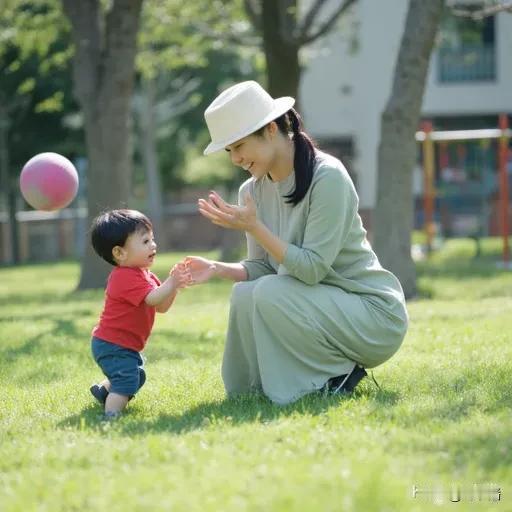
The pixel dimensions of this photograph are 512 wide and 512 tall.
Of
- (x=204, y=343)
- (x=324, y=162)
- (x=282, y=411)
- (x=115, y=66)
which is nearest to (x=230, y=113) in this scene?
(x=324, y=162)

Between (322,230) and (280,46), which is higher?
(280,46)

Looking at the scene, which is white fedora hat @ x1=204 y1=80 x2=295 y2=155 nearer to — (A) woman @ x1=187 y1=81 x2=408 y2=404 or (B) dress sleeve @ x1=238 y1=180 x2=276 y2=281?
(A) woman @ x1=187 y1=81 x2=408 y2=404

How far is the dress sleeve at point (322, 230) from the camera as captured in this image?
5059mm

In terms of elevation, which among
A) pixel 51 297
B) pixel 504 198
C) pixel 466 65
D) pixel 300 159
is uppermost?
pixel 466 65

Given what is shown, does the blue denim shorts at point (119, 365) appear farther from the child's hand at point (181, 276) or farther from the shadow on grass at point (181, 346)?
the shadow on grass at point (181, 346)

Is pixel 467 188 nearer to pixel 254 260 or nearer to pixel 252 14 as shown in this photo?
pixel 252 14

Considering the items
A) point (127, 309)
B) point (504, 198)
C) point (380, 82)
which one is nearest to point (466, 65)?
point (380, 82)

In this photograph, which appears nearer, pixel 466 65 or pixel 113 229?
pixel 113 229

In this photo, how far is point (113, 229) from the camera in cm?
530

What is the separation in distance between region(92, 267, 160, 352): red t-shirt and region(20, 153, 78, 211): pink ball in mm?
1581

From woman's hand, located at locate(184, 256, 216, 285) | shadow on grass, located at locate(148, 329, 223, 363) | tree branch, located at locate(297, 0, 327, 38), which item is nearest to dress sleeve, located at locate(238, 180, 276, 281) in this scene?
woman's hand, located at locate(184, 256, 216, 285)

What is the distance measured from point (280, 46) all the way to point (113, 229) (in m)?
10.4

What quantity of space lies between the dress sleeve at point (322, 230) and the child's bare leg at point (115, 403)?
103 centimetres

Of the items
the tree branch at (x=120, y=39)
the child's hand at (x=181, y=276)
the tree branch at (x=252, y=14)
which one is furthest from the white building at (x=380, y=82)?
the child's hand at (x=181, y=276)
